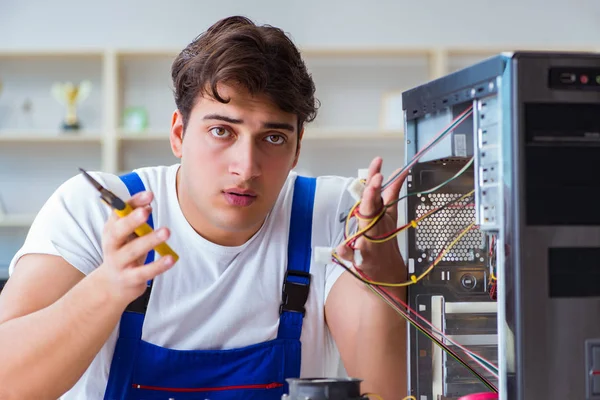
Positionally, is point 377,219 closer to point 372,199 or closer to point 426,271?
point 372,199

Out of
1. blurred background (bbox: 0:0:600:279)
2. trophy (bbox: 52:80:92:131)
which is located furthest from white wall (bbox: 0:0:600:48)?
trophy (bbox: 52:80:92:131)

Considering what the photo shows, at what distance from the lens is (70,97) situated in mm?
3543

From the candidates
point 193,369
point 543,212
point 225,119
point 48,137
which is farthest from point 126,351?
point 48,137

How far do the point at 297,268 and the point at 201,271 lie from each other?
0.18 metres

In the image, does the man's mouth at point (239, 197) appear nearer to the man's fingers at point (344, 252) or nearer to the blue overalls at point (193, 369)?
the blue overalls at point (193, 369)

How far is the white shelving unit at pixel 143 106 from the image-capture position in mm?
3625

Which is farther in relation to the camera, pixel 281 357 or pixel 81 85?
pixel 81 85

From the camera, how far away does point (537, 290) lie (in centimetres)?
78

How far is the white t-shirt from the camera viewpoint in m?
1.28

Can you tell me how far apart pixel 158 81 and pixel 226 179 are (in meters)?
2.63

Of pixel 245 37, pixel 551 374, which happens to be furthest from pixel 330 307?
pixel 551 374

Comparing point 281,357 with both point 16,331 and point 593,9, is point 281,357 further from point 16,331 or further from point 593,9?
point 593,9

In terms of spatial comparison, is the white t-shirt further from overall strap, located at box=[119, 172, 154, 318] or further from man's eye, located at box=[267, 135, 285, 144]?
man's eye, located at box=[267, 135, 285, 144]

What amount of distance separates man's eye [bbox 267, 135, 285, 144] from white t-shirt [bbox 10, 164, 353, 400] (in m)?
0.23
